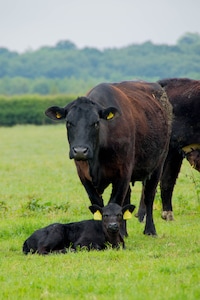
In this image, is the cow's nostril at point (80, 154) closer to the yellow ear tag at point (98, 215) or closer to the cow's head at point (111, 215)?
the cow's head at point (111, 215)

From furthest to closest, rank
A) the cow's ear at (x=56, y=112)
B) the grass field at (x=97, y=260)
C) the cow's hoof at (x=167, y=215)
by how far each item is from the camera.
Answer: the cow's hoof at (x=167, y=215)
the cow's ear at (x=56, y=112)
the grass field at (x=97, y=260)

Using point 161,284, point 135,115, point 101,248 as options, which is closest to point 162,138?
point 135,115

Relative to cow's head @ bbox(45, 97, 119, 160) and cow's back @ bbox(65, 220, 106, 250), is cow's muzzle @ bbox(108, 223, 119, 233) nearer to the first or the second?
cow's back @ bbox(65, 220, 106, 250)

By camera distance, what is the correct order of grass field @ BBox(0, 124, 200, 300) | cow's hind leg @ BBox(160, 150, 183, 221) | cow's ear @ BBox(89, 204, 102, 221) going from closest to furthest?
grass field @ BBox(0, 124, 200, 300) → cow's ear @ BBox(89, 204, 102, 221) → cow's hind leg @ BBox(160, 150, 183, 221)

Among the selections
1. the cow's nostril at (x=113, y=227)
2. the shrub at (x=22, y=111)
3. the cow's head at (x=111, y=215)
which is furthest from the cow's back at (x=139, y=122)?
the shrub at (x=22, y=111)

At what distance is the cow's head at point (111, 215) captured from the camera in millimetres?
9547

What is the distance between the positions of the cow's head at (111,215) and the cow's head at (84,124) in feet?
2.32

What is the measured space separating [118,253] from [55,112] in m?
2.17

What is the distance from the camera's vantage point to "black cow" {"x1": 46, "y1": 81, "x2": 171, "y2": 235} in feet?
32.0

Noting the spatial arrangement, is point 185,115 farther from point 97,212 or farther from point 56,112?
point 97,212

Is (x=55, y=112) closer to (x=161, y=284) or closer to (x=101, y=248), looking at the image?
(x=101, y=248)

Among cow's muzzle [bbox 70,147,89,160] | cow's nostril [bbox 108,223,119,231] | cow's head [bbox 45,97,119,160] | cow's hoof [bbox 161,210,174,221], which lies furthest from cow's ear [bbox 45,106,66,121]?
cow's hoof [bbox 161,210,174,221]

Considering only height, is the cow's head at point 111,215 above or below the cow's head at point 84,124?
below

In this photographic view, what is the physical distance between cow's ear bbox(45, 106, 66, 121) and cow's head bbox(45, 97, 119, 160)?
0.11m
